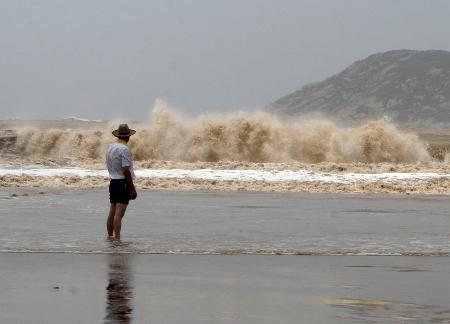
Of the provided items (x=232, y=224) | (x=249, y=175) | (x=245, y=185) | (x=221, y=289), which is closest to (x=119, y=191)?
(x=232, y=224)

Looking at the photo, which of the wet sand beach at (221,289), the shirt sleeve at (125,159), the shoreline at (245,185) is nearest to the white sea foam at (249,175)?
the shoreline at (245,185)

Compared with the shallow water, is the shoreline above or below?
above

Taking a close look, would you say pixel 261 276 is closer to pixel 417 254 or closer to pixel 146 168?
pixel 417 254

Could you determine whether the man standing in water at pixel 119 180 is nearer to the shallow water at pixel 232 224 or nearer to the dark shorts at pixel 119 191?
the dark shorts at pixel 119 191

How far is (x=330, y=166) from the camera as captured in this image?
32.6 metres

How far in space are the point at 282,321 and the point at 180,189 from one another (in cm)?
1856

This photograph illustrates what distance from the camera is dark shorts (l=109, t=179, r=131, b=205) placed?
42.1ft

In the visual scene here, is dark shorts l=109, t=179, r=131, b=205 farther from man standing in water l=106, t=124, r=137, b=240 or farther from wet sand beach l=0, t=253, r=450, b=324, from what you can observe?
wet sand beach l=0, t=253, r=450, b=324

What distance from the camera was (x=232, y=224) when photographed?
1500 centimetres

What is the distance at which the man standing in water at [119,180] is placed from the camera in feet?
41.7

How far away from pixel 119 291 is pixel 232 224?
23.0 feet

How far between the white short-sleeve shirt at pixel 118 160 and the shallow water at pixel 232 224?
0.91m

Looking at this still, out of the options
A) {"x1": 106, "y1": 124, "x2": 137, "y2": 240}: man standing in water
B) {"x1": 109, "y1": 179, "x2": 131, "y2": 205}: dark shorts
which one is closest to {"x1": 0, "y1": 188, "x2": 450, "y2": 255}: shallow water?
{"x1": 106, "y1": 124, "x2": 137, "y2": 240}: man standing in water

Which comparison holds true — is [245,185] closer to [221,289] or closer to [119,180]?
[119,180]
